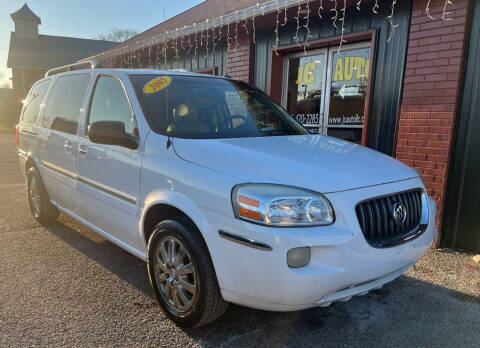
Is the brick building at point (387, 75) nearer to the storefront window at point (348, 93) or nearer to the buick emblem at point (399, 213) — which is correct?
the storefront window at point (348, 93)

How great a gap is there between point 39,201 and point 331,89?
180 inches

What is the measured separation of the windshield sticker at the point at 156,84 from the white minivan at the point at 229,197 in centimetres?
2

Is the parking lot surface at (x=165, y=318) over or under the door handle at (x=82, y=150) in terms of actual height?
under

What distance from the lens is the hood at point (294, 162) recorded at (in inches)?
85.0

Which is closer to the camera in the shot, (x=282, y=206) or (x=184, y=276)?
(x=282, y=206)

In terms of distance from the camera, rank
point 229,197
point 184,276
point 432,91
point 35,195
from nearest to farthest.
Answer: point 229,197
point 184,276
point 432,91
point 35,195

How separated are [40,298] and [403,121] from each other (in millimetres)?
4327

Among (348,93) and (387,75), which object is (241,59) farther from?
(387,75)

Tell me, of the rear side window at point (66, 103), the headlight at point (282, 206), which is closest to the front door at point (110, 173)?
the rear side window at point (66, 103)

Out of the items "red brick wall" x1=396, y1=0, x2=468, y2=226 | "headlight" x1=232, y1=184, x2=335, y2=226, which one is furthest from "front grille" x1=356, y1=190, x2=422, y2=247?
"red brick wall" x1=396, y1=0, x2=468, y2=226

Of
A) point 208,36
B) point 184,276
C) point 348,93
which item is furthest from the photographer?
point 208,36

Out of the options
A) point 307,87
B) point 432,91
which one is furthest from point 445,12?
point 307,87

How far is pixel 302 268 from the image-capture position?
2004 mm

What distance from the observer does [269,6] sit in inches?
211
